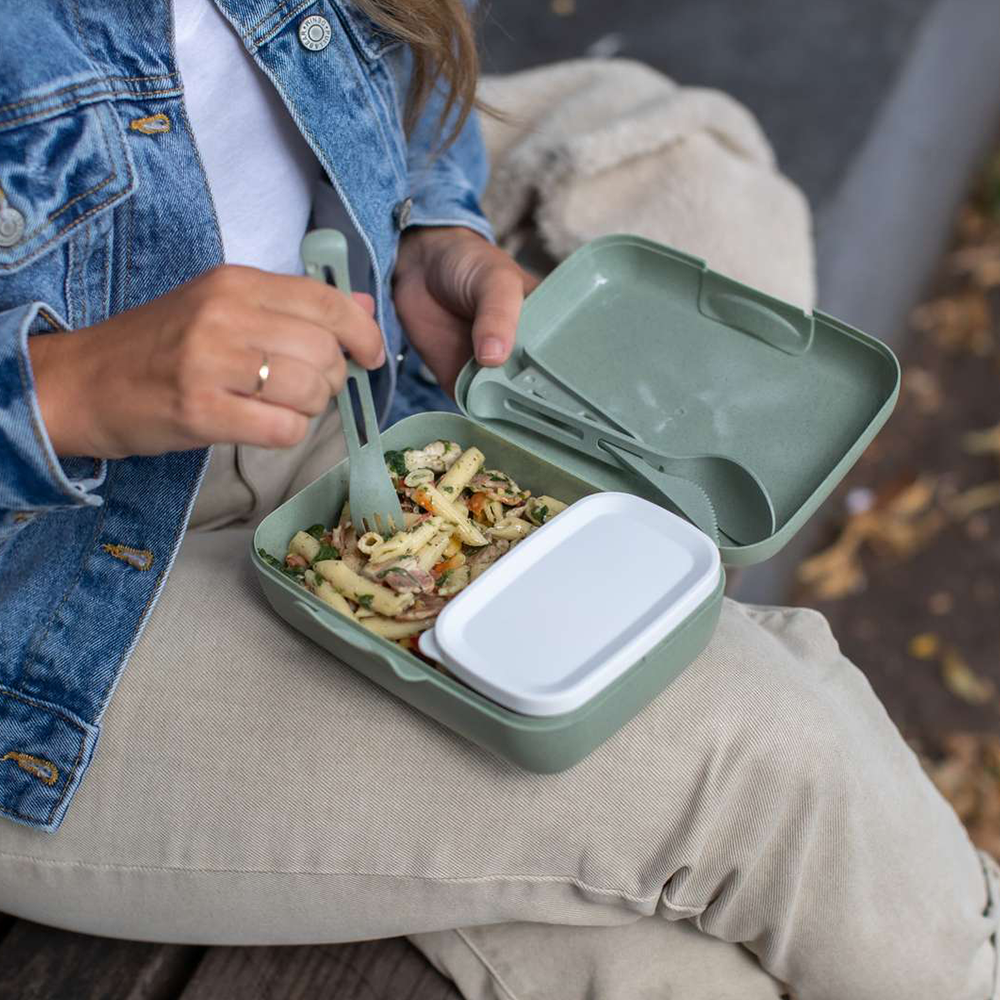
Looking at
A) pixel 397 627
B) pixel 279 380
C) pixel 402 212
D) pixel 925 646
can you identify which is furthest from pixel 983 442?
pixel 279 380

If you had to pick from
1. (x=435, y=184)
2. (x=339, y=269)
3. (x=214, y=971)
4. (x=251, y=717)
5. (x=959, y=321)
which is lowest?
(x=959, y=321)

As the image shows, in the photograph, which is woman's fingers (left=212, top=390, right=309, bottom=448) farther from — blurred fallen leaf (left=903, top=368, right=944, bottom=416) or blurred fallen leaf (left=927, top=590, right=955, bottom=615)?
blurred fallen leaf (left=903, top=368, right=944, bottom=416)

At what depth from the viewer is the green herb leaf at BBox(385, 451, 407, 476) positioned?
0.92 m

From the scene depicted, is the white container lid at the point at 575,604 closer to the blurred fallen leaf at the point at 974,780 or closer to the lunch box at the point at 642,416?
the lunch box at the point at 642,416

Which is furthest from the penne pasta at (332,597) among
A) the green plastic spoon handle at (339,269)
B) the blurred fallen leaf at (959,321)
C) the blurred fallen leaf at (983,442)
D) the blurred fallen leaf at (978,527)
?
the blurred fallen leaf at (959,321)

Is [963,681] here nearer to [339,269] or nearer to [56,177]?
[339,269]

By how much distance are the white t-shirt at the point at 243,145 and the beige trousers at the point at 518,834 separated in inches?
13.0

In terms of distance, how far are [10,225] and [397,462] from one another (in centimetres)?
34

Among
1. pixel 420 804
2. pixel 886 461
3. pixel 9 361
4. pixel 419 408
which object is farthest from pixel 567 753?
pixel 886 461

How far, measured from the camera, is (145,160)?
0.90m

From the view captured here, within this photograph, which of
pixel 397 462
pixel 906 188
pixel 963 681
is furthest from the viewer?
pixel 906 188

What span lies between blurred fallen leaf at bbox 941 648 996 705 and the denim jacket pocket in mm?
1456

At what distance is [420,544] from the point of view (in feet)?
2.82

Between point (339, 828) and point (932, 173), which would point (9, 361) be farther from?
point (932, 173)
